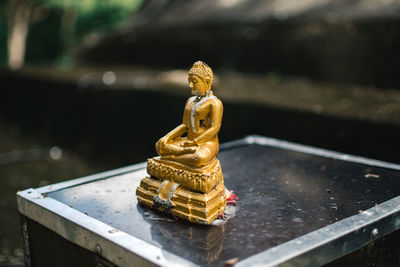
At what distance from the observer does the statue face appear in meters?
1.45

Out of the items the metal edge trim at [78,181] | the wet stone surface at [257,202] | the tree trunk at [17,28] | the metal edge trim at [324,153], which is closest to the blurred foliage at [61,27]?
the tree trunk at [17,28]

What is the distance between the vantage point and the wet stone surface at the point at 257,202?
1311 millimetres

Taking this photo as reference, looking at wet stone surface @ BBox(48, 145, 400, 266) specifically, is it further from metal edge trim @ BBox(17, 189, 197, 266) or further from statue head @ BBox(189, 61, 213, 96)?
statue head @ BBox(189, 61, 213, 96)

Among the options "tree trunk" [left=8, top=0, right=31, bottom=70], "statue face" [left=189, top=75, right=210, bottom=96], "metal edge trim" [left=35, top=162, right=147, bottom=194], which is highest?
"tree trunk" [left=8, top=0, right=31, bottom=70]

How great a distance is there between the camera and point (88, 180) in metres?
1.89

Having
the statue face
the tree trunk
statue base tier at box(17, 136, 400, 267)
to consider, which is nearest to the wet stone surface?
statue base tier at box(17, 136, 400, 267)

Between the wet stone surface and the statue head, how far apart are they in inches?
19.0

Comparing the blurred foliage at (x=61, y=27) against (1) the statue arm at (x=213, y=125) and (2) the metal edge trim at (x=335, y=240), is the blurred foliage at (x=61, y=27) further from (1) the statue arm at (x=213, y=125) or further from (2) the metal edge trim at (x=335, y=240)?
(2) the metal edge trim at (x=335, y=240)

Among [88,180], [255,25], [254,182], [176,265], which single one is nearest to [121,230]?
[176,265]

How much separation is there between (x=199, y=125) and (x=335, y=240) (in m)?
0.61

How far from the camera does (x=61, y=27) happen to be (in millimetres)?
13711

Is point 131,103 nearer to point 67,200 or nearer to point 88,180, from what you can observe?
point 88,180

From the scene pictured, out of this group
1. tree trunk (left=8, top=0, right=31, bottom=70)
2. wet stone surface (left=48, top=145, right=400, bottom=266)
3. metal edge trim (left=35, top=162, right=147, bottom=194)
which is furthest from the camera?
tree trunk (left=8, top=0, right=31, bottom=70)

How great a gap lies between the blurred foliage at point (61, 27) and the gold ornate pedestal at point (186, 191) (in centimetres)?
1206
